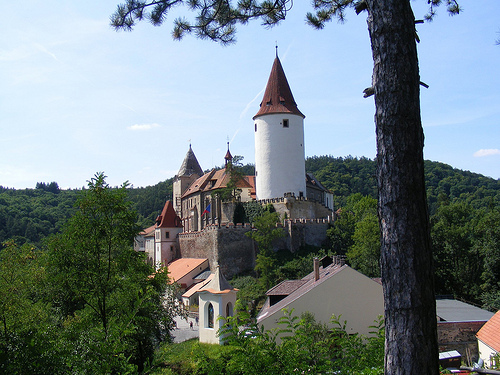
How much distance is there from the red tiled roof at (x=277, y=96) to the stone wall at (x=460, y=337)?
25.0 metres

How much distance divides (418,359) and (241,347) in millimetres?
2718

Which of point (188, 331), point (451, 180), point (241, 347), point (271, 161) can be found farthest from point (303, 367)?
point (451, 180)

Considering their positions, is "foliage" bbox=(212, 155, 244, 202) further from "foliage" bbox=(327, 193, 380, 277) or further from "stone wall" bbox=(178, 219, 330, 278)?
"foliage" bbox=(327, 193, 380, 277)

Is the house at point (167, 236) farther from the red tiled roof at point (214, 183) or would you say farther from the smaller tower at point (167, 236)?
the red tiled roof at point (214, 183)

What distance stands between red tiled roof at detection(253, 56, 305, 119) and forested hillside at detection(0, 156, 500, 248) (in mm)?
29097

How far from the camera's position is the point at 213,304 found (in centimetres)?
2255

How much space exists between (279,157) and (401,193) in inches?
1485

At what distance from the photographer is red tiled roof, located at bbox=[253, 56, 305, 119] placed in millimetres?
43031

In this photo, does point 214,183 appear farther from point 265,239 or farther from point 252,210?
point 265,239

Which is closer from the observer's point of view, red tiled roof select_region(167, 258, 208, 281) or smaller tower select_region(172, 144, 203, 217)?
red tiled roof select_region(167, 258, 208, 281)

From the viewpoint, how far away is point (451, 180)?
86.6m

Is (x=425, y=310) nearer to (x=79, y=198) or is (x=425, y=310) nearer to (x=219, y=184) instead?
(x=79, y=198)

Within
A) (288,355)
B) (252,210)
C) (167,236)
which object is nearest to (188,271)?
(252,210)

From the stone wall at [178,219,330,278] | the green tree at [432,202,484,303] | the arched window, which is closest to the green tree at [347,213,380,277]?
the stone wall at [178,219,330,278]
